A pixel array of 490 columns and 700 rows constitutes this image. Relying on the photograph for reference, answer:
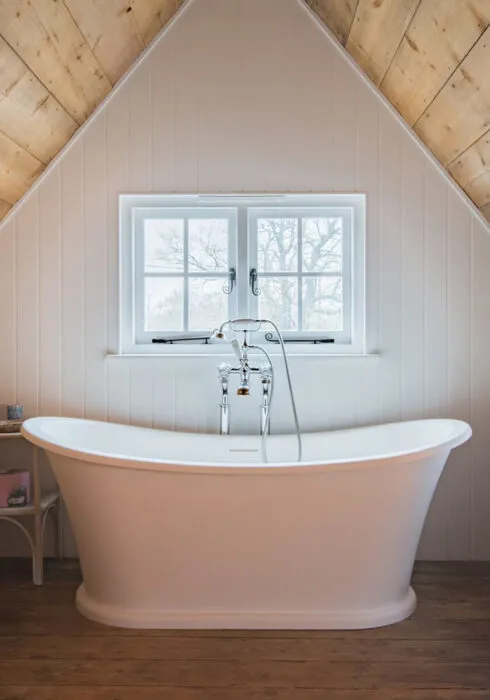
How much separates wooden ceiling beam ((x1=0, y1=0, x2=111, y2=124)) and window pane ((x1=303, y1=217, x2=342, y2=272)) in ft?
3.77

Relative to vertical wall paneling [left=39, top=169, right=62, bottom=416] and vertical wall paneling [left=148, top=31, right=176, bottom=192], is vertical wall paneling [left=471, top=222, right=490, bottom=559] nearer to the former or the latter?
vertical wall paneling [left=148, top=31, right=176, bottom=192]

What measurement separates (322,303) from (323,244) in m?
0.29

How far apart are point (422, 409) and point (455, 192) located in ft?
3.36

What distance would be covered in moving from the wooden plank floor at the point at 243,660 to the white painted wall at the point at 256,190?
70cm

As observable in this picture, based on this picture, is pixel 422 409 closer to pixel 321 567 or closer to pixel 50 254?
pixel 321 567

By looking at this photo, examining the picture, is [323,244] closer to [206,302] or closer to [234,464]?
[206,302]

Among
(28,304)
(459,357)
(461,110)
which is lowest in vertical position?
(459,357)

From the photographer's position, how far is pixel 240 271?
276 cm

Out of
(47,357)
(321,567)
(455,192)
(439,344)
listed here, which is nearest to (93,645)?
(321,567)

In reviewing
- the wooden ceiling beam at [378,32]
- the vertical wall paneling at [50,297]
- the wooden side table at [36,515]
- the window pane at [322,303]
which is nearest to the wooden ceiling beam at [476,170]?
the wooden ceiling beam at [378,32]

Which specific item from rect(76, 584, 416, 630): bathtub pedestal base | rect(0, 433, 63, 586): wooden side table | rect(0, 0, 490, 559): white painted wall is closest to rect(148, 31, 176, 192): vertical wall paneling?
rect(0, 0, 490, 559): white painted wall

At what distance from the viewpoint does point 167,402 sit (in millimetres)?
2662

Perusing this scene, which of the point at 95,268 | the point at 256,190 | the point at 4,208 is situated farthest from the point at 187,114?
the point at 4,208

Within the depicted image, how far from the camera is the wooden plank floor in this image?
1.65 m
